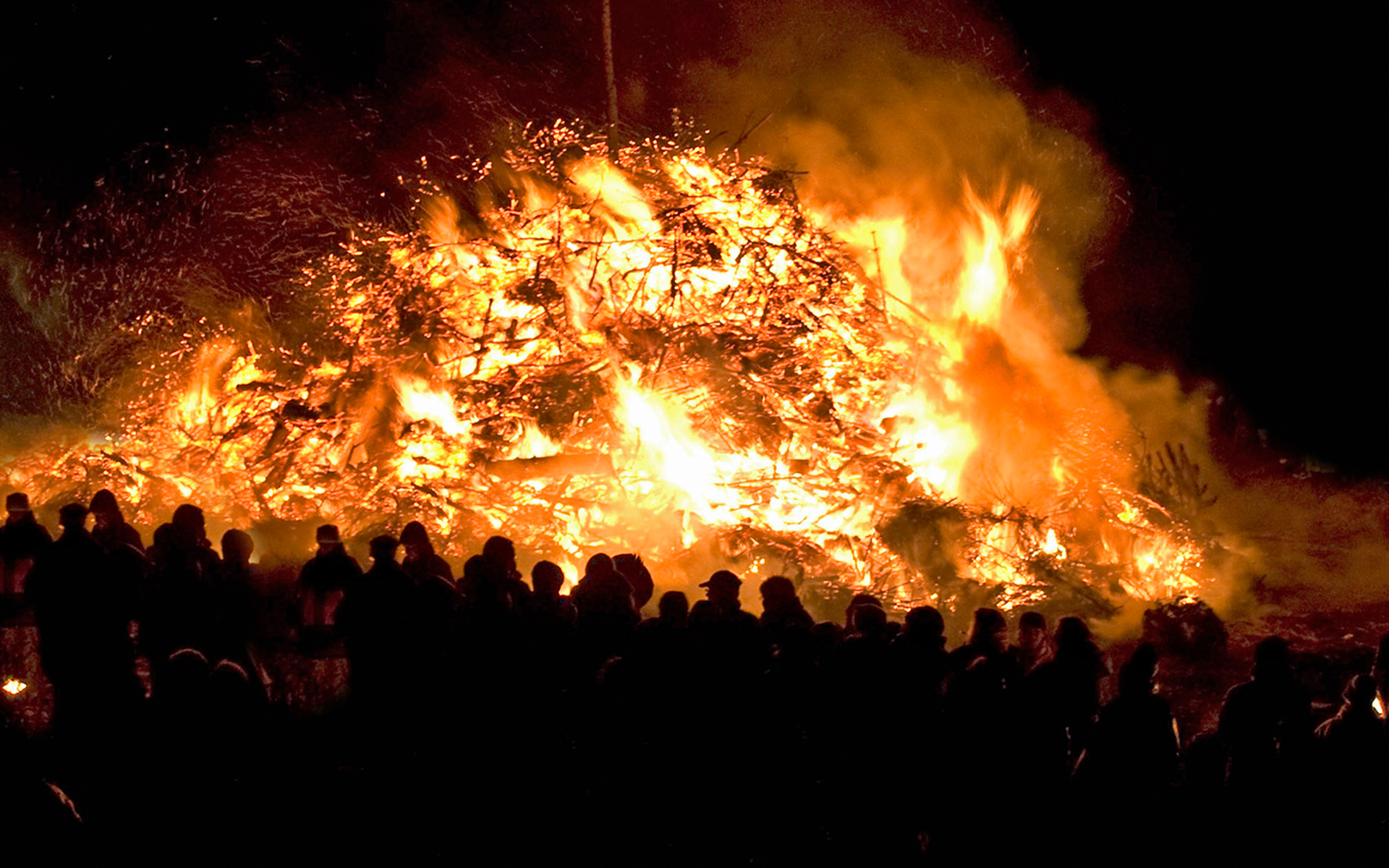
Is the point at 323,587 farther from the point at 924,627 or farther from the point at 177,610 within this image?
the point at 924,627

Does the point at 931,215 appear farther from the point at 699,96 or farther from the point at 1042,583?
the point at 1042,583

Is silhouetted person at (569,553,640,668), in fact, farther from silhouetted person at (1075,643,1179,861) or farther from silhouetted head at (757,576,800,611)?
silhouetted person at (1075,643,1179,861)

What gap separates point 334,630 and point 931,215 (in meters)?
6.92

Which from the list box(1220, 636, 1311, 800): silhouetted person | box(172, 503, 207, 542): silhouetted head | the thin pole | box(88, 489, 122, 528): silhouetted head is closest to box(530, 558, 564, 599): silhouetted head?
box(172, 503, 207, 542): silhouetted head

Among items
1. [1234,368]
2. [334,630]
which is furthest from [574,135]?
[1234,368]

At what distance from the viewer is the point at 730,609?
219 inches

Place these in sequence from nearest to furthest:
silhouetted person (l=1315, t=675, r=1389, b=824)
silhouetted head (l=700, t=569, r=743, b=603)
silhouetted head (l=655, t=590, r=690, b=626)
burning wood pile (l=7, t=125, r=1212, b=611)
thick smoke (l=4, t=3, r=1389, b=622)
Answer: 1. silhouetted person (l=1315, t=675, r=1389, b=824)
2. silhouetted head (l=655, t=590, r=690, b=626)
3. silhouetted head (l=700, t=569, r=743, b=603)
4. burning wood pile (l=7, t=125, r=1212, b=611)
5. thick smoke (l=4, t=3, r=1389, b=622)

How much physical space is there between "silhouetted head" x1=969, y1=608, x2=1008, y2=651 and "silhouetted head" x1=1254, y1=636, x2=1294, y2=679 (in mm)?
1060

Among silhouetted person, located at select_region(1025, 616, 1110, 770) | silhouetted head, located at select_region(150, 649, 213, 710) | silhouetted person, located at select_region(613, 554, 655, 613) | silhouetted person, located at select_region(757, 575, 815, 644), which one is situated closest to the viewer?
silhouetted head, located at select_region(150, 649, 213, 710)

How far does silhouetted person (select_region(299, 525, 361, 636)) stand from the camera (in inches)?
238

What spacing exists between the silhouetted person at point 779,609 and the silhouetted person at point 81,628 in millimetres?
3107

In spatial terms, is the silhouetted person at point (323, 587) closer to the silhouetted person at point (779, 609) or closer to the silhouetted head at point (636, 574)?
the silhouetted head at point (636, 574)

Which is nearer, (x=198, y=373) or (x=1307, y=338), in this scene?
(x=198, y=373)

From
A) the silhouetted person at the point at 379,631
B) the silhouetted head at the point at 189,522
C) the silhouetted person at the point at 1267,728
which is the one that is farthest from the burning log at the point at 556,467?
the silhouetted person at the point at 1267,728
